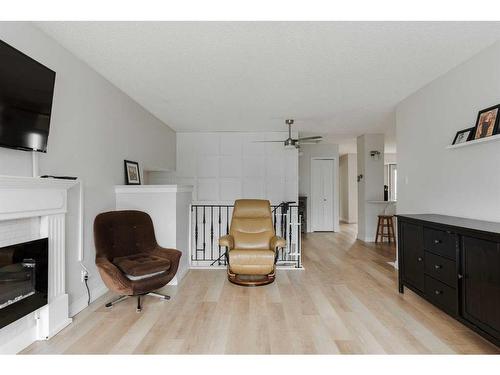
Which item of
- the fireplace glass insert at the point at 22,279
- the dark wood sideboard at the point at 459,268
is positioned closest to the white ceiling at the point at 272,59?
the dark wood sideboard at the point at 459,268

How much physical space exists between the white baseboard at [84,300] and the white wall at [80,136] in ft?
0.05

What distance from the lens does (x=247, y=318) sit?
2.64 meters

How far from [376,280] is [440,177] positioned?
1480mm

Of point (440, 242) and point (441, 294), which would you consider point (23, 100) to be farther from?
point (441, 294)

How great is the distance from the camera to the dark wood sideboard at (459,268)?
6.48 ft

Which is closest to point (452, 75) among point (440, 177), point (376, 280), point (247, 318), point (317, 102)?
point (440, 177)

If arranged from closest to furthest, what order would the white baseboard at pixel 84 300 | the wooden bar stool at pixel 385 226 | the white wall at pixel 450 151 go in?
the white wall at pixel 450 151 → the white baseboard at pixel 84 300 → the wooden bar stool at pixel 385 226

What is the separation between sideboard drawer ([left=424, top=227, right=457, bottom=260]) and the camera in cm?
239

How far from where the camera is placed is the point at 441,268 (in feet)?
8.25

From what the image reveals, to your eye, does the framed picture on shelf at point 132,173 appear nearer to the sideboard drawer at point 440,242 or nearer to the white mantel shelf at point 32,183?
the white mantel shelf at point 32,183

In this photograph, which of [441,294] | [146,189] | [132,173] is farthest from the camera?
[132,173]

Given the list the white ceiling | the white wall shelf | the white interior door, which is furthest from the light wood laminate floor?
the white interior door

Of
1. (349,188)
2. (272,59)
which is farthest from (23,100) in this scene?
(349,188)

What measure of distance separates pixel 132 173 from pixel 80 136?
3.80ft
